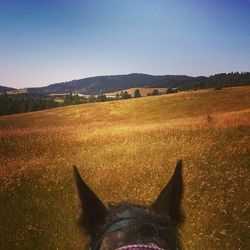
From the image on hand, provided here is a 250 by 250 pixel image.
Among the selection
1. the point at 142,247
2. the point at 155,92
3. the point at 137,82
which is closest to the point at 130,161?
the point at 137,82

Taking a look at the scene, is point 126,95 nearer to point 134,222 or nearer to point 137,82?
point 137,82

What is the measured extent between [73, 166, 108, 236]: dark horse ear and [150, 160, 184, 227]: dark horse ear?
0.76 feet

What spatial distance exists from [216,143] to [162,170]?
102 cm

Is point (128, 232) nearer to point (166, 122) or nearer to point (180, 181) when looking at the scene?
point (180, 181)

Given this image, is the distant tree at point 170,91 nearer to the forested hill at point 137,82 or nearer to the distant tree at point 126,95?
the forested hill at point 137,82

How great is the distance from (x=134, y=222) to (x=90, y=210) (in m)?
0.30

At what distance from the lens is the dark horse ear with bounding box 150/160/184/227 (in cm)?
169

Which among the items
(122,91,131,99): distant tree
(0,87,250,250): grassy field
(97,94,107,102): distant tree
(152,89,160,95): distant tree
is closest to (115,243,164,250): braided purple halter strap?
(0,87,250,250): grassy field

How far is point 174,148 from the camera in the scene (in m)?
6.48

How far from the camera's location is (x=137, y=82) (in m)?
7.91

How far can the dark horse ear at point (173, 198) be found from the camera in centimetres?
169

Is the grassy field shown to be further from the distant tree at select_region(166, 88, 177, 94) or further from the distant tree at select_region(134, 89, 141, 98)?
the distant tree at select_region(166, 88, 177, 94)

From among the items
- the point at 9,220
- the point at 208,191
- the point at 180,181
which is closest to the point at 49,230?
the point at 9,220

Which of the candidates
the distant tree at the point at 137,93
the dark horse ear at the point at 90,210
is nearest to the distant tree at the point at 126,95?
the distant tree at the point at 137,93
